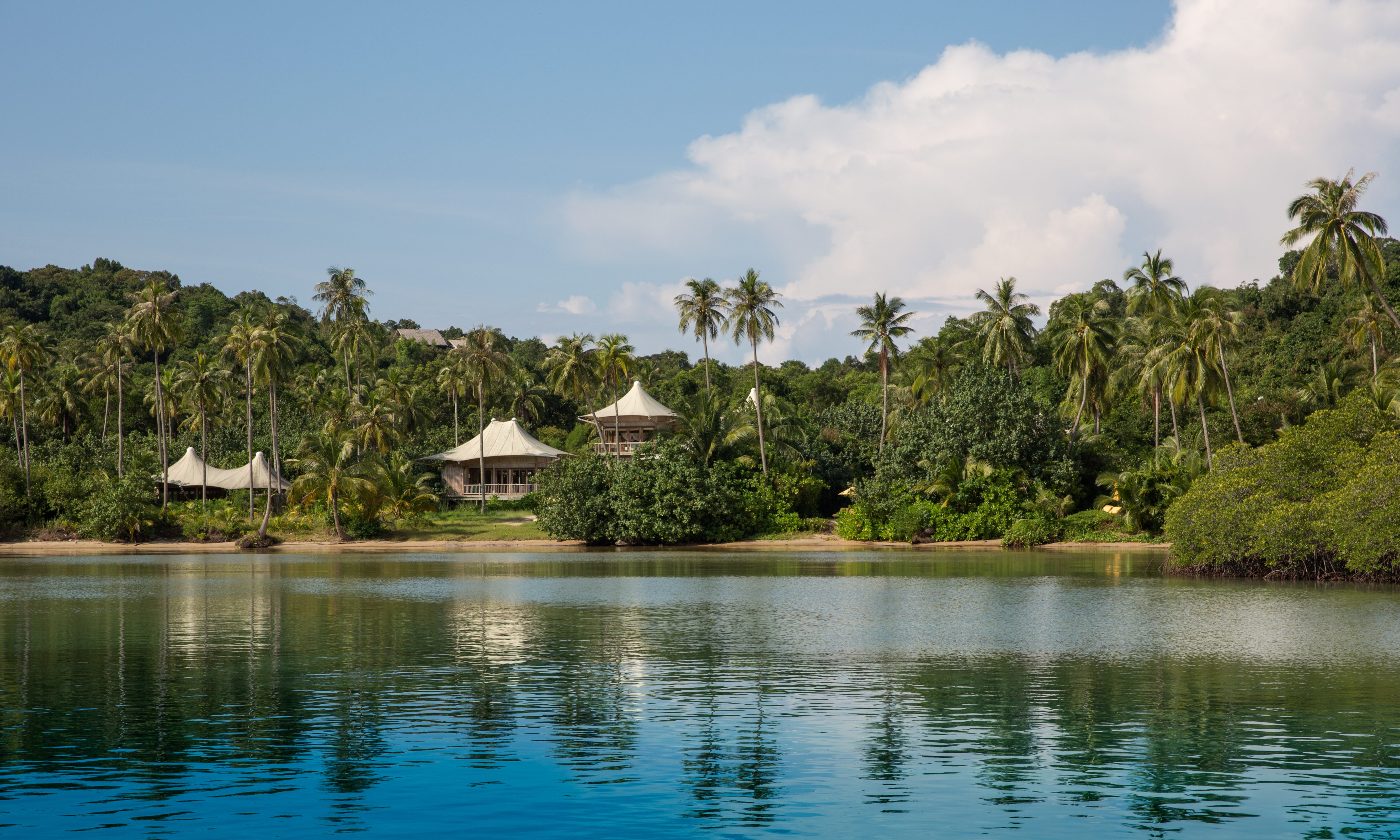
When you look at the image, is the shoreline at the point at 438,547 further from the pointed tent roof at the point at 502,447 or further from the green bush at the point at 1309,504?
the green bush at the point at 1309,504

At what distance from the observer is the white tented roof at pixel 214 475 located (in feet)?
237

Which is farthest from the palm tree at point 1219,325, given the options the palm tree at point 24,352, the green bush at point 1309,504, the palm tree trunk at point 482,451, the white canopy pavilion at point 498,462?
the palm tree at point 24,352

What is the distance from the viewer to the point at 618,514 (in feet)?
191

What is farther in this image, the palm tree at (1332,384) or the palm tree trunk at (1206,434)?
the palm tree at (1332,384)

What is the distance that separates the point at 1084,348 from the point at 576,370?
101ft

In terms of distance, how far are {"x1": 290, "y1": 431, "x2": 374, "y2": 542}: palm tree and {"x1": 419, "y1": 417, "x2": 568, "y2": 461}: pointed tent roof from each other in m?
15.9

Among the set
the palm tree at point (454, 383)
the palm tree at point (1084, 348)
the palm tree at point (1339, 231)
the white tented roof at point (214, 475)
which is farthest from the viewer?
the palm tree at point (454, 383)

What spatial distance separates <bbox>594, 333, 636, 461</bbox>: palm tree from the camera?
69562 millimetres

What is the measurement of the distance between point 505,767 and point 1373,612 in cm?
2100

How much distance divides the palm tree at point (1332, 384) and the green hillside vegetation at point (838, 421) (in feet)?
0.60

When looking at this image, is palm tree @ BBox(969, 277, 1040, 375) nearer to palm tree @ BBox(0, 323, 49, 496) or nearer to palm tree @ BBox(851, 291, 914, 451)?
palm tree @ BBox(851, 291, 914, 451)

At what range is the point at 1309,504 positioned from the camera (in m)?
32.6

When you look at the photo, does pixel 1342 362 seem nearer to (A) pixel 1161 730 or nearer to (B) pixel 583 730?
(A) pixel 1161 730

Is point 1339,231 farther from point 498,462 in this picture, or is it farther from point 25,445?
point 25,445
